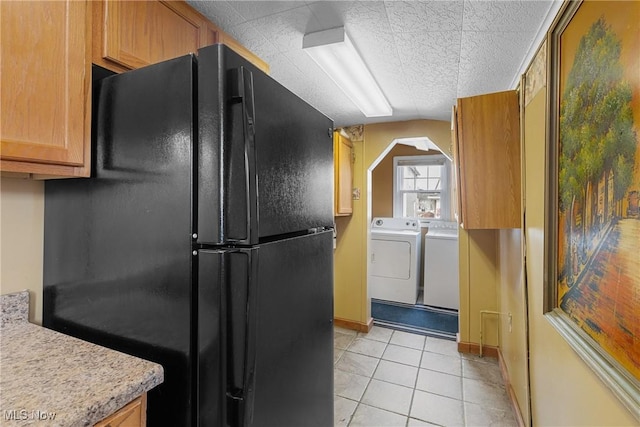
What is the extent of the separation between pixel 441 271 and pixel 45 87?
399 centimetres

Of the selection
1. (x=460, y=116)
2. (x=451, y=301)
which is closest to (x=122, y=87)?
(x=460, y=116)

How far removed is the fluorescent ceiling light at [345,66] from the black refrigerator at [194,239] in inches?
26.2

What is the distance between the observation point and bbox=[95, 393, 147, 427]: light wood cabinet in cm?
65

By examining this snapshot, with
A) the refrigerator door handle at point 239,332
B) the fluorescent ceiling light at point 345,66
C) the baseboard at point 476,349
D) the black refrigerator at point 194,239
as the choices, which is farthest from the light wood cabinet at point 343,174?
the refrigerator door handle at point 239,332

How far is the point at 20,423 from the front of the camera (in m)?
0.55

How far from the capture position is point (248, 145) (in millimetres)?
799

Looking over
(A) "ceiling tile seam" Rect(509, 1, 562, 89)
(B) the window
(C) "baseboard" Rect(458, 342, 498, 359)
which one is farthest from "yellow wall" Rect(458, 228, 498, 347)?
(B) the window

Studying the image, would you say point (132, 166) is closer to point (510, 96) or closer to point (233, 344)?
point (233, 344)

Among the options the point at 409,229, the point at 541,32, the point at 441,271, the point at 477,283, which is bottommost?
the point at 441,271

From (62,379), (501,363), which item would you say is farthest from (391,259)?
(62,379)

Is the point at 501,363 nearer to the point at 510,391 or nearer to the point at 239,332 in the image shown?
the point at 510,391

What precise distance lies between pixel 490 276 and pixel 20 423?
299 cm

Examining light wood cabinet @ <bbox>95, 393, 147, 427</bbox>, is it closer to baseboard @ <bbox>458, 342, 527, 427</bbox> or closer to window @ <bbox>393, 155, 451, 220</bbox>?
baseboard @ <bbox>458, 342, 527, 427</bbox>

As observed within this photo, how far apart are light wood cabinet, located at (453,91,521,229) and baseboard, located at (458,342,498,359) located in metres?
1.54
